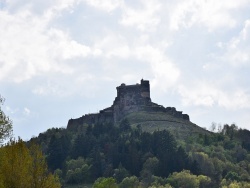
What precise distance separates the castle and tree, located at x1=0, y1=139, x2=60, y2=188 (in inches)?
5137

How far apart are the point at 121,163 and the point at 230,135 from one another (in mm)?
51775

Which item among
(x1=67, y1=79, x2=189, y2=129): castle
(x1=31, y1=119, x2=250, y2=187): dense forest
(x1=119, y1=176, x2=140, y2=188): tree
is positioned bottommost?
(x1=119, y1=176, x2=140, y2=188): tree

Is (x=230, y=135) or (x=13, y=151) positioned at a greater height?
(x=230, y=135)

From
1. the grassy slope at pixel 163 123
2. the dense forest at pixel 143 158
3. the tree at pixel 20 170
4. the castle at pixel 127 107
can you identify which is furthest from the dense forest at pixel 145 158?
the tree at pixel 20 170

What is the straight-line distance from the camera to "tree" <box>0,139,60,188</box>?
49750 mm

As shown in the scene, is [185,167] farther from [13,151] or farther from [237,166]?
[13,151]

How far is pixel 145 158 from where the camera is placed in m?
140

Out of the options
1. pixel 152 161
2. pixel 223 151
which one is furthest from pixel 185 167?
pixel 223 151

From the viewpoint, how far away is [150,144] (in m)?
146

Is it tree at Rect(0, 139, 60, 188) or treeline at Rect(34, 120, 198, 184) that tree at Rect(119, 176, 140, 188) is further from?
tree at Rect(0, 139, 60, 188)

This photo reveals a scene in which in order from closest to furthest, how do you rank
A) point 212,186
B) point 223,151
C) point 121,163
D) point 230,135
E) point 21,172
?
point 21,172 → point 212,186 → point 121,163 → point 223,151 → point 230,135

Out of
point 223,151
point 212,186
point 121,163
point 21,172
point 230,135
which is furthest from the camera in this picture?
point 230,135

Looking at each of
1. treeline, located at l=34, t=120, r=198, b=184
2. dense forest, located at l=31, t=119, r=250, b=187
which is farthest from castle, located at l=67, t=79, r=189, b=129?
treeline, located at l=34, t=120, r=198, b=184

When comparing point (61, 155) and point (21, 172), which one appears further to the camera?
point (61, 155)
